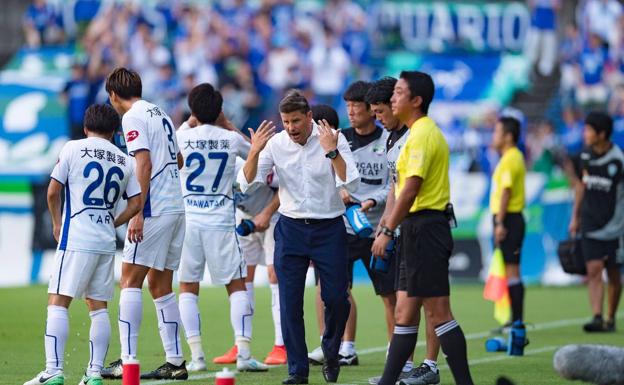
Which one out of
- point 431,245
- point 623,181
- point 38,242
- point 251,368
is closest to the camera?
point 431,245

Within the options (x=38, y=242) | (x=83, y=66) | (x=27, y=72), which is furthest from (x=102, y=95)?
(x=38, y=242)

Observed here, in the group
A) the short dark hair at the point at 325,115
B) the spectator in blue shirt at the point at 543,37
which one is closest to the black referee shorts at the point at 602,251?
the short dark hair at the point at 325,115

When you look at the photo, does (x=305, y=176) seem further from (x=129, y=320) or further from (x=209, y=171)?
(x=129, y=320)

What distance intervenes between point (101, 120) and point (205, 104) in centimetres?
153

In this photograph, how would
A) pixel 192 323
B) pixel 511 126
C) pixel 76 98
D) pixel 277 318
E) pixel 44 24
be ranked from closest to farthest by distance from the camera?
pixel 192 323 → pixel 277 318 → pixel 511 126 → pixel 76 98 → pixel 44 24

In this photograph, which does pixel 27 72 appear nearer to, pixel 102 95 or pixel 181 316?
pixel 102 95

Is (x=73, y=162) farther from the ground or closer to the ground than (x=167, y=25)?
closer to the ground

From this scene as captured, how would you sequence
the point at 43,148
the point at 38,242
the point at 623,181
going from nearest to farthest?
the point at 623,181 < the point at 38,242 < the point at 43,148

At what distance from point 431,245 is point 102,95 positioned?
17.8 metres

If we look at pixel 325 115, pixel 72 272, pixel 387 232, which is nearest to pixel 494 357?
pixel 325 115

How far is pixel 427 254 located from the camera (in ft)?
27.0

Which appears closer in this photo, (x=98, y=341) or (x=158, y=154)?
(x=98, y=341)

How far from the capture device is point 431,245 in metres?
8.26

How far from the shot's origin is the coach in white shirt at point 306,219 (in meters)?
9.65
